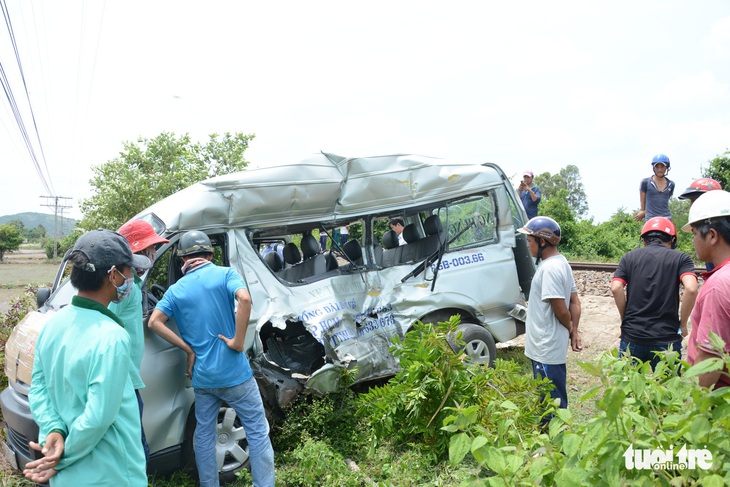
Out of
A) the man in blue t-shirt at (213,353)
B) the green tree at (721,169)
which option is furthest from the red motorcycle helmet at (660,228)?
the green tree at (721,169)

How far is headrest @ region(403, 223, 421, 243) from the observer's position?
20.7ft

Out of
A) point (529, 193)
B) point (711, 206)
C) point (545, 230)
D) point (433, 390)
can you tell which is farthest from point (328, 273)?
point (529, 193)

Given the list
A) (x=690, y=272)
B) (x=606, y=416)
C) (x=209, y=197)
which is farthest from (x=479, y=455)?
(x=209, y=197)

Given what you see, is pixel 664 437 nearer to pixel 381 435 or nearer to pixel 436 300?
pixel 381 435

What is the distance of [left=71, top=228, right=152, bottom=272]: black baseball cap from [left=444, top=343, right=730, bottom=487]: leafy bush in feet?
5.16

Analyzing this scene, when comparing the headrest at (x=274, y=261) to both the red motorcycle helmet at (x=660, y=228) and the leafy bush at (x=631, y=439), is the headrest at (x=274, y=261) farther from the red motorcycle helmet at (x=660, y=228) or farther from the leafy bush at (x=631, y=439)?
the leafy bush at (x=631, y=439)

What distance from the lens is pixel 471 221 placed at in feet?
19.6

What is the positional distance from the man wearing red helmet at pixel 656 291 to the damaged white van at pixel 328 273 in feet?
5.77

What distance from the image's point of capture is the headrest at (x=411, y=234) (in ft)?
20.7

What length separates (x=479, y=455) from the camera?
172 cm

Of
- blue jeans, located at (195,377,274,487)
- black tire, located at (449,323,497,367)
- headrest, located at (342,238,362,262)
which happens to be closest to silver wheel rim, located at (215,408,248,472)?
blue jeans, located at (195,377,274,487)

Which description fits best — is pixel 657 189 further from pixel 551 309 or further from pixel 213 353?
pixel 213 353

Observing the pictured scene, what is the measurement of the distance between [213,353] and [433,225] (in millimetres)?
3217

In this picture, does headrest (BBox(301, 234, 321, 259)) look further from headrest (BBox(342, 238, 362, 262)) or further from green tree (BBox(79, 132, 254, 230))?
green tree (BBox(79, 132, 254, 230))
